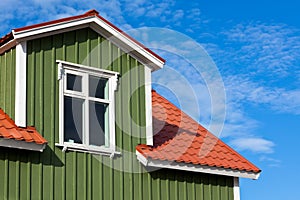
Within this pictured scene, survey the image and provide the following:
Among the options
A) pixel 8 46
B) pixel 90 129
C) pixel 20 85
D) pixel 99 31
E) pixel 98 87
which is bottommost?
pixel 90 129

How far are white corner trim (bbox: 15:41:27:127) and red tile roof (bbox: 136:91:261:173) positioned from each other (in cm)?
250

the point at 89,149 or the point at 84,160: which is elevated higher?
the point at 89,149

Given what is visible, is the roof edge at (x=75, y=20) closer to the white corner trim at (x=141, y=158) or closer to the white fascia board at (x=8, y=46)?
the white fascia board at (x=8, y=46)

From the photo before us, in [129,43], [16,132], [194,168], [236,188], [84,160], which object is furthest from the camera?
[236,188]

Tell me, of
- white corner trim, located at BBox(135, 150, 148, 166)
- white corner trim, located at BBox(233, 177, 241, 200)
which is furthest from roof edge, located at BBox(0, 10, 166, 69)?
white corner trim, located at BBox(233, 177, 241, 200)

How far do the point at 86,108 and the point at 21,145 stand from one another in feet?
5.86

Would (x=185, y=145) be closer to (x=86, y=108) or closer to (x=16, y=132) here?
(x=86, y=108)

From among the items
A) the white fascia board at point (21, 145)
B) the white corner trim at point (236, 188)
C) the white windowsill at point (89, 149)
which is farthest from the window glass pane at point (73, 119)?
the white corner trim at point (236, 188)

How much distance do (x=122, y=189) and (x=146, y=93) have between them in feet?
6.96

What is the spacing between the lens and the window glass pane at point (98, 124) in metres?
14.4

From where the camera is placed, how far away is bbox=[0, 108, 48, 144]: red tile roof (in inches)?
509

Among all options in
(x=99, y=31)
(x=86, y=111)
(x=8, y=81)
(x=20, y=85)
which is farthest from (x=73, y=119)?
(x=99, y=31)

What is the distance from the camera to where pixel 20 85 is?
538 inches

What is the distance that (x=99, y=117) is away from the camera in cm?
1458
